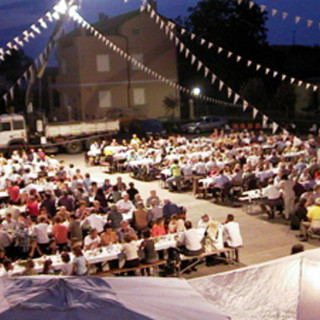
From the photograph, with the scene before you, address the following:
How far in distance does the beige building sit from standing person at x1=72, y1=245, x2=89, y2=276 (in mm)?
28030

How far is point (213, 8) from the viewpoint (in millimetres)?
40094

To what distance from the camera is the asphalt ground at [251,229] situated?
1084 centimetres

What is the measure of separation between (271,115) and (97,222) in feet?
89.1

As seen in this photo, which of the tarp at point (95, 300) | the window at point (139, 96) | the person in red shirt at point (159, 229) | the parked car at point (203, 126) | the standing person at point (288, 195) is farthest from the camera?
the window at point (139, 96)

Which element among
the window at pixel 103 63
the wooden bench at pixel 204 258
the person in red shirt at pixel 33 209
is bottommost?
the wooden bench at pixel 204 258

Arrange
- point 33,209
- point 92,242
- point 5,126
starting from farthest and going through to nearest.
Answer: point 5,126
point 33,209
point 92,242

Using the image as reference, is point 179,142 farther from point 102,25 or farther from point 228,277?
point 102,25

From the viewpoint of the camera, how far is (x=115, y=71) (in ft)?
127

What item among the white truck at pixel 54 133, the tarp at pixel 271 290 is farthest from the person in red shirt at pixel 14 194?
the white truck at pixel 54 133

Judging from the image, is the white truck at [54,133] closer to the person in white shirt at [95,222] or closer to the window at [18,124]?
the window at [18,124]

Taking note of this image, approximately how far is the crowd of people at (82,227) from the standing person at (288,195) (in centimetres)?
279

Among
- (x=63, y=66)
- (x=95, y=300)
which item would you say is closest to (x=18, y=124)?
(x=63, y=66)

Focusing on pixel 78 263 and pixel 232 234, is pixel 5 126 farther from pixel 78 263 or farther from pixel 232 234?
pixel 78 263

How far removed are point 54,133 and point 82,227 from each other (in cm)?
1673
